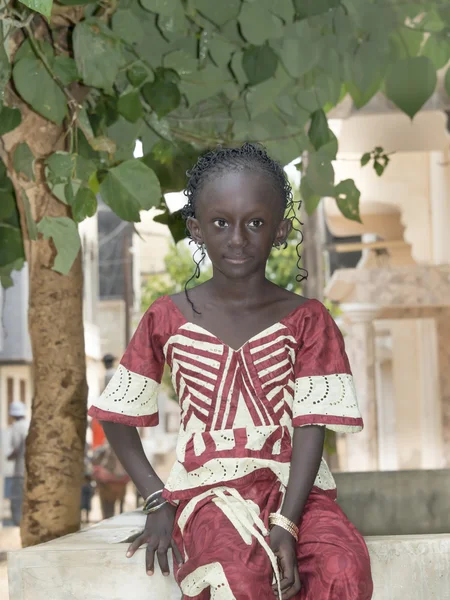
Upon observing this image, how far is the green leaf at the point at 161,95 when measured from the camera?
280 cm

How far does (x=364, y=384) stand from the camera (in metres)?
8.31

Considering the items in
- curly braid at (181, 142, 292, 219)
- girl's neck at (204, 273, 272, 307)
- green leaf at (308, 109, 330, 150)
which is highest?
green leaf at (308, 109, 330, 150)

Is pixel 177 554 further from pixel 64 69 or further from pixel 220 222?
pixel 64 69

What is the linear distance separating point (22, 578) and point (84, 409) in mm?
882

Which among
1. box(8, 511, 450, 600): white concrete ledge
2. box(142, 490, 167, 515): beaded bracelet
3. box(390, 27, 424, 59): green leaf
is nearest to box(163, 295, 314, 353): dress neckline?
box(142, 490, 167, 515): beaded bracelet

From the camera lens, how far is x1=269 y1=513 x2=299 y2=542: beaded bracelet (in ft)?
5.89

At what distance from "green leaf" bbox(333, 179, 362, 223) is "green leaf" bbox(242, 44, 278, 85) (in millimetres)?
389

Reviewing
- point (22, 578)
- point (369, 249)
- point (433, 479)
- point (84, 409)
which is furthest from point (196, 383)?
point (369, 249)

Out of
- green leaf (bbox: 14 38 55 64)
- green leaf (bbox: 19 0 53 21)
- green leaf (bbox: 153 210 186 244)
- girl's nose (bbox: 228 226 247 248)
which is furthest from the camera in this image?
green leaf (bbox: 153 210 186 244)

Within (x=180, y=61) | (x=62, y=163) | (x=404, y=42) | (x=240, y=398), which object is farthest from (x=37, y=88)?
(x=404, y=42)

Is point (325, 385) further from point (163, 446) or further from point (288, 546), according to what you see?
point (163, 446)

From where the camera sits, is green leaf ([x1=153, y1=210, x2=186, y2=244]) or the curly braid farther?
green leaf ([x1=153, y1=210, x2=186, y2=244])

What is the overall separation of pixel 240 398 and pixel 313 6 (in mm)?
1347

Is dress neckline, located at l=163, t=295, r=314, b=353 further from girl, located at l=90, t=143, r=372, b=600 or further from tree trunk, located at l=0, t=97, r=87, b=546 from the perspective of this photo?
tree trunk, located at l=0, t=97, r=87, b=546
